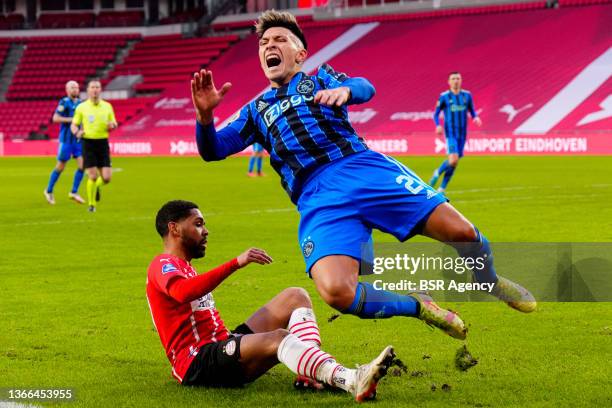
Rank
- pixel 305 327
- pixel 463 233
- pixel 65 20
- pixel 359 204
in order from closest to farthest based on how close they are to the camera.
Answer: pixel 305 327 → pixel 359 204 → pixel 463 233 → pixel 65 20

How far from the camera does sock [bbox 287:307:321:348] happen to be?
16.2ft

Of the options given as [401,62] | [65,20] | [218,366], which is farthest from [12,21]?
[218,366]

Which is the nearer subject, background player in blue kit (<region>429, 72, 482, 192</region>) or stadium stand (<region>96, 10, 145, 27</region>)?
background player in blue kit (<region>429, 72, 482, 192</region>)

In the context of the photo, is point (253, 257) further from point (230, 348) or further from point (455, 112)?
point (455, 112)

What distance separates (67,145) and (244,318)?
38.7ft

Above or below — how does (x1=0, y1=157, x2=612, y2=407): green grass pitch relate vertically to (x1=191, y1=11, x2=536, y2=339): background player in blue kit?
below

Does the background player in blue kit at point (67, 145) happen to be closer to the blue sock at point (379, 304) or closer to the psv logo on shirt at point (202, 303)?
the psv logo on shirt at point (202, 303)

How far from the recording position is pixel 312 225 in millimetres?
5359

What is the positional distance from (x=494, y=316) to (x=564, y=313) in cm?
51

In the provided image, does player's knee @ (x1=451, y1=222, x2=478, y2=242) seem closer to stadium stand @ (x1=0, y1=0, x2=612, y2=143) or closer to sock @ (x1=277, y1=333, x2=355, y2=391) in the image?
sock @ (x1=277, y1=333, x2=355, y2=391)

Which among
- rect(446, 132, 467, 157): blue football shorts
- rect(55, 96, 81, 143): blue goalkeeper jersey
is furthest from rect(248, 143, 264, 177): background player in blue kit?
rect(55, 96, 81, 143): blue goalkeeper jersey

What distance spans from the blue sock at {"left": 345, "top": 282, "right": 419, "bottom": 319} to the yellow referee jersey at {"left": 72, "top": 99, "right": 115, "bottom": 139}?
447 inches

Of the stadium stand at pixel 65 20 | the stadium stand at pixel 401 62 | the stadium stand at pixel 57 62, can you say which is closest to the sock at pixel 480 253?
the stadium stand at pixel 401 62

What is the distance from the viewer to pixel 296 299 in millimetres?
5316
